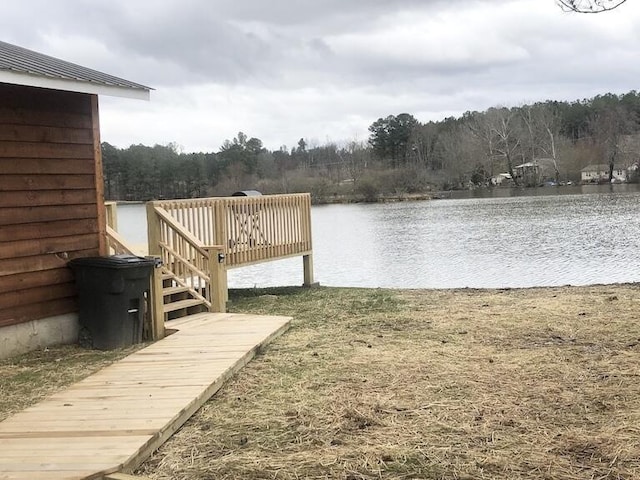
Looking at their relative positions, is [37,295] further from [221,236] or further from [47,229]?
[221,236]

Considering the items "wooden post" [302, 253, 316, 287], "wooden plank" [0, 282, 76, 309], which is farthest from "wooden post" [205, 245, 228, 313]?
"wooden post" [302, 253, 316, 287]

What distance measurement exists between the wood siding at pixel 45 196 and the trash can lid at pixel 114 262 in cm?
26

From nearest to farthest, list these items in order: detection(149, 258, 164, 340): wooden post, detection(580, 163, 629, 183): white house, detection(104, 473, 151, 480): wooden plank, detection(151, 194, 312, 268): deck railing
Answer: detection(104, 473, 151, 480): wooden plank → detection(149, 258, 164, 340): wooden post → detection(151, 194, 312, 268): deck railing → detection(580, 163, 629, 183): white house

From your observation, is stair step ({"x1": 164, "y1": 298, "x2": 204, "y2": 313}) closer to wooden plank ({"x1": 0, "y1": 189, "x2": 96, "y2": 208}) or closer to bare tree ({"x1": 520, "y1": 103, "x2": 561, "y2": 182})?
wooden plank ({"x1": 0, "y1": 189, "x2": 96, "y2": 208})

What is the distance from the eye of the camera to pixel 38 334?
19.3ft

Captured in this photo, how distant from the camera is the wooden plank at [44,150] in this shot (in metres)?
5.66

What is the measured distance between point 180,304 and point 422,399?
366 cm

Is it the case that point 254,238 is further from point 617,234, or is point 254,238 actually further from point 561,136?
point 561,136

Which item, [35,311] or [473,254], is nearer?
[35,311]

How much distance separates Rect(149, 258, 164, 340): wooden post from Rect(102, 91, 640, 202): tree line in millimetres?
41998

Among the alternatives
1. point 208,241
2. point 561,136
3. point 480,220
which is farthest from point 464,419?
point 561,136

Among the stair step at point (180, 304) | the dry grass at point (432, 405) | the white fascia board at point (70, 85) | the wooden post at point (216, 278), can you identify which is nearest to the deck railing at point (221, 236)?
the wooden post at point (216, 278)

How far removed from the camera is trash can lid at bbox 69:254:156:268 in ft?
18.9

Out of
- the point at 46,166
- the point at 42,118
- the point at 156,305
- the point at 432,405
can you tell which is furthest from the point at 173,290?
the point at 432,405
